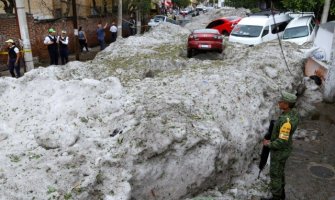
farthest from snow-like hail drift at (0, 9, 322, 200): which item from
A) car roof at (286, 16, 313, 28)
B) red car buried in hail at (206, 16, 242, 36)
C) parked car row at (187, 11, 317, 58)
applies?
red car buried in hail at (206, 16, 242, 36)

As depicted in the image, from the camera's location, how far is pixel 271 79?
10.0 meters

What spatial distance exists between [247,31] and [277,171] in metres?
12.2

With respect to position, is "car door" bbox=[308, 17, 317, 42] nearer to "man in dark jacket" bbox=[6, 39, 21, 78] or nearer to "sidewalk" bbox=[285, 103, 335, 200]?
"sidewalk" bbox=[285, 103, 335, 200]

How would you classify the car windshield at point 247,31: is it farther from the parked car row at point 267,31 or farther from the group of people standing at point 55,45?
the group of people standing at point 55,45

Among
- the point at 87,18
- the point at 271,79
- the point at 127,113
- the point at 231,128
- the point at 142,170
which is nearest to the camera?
the point at 142,170

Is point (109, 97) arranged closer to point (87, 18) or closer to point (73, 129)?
point (73, 129)

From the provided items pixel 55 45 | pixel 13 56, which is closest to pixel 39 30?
pixel 55 45

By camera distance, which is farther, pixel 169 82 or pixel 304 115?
pixel 304 115

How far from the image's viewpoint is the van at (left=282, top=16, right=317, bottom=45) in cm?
1575

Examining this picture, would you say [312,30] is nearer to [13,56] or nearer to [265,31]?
[265,31]

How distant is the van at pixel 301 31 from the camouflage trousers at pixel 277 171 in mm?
11124

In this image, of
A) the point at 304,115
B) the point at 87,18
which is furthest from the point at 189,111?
the point at 87,18

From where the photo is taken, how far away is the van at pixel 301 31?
15750 millimetres

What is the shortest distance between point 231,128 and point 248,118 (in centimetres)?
70
